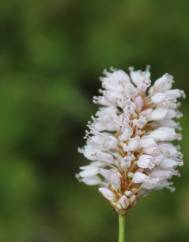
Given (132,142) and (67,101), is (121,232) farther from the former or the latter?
(67,101)

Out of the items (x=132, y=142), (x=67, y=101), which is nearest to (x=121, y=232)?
(x=132, y=142)

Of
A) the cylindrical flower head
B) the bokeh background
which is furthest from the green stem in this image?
the bokeh background

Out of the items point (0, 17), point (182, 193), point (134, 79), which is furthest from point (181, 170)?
point (134, 79)

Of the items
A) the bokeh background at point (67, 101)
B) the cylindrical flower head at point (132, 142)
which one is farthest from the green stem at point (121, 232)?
the bokeh background at point (67, 101)

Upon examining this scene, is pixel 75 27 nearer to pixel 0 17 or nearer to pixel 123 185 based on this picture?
pixel 0 17

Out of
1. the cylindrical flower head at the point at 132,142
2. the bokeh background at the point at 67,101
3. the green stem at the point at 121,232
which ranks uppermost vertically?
the bokeh background at the point at 67,101

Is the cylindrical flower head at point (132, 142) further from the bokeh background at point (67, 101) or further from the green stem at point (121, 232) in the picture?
the bokeh background at point (67, 101)

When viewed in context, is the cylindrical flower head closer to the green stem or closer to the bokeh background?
the green stem
